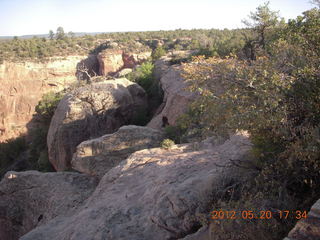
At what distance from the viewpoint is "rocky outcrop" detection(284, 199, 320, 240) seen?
7.57 ft

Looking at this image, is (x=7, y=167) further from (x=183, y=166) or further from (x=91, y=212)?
(x=183, y=166)

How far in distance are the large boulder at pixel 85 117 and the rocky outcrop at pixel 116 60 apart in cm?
1590

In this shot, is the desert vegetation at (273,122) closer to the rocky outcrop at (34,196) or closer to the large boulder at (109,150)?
the large boulder at (109,150)

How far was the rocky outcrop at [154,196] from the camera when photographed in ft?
14.1

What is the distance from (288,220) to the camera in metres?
3.10

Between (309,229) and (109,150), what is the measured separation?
23.6ft

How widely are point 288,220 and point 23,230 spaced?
8.48m

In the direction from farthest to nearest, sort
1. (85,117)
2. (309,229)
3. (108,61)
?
(108,61) → (85,117) → (309,229)

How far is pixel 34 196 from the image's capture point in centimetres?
873

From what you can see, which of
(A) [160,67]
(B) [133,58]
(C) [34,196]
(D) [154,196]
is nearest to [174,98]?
(C) [34,196]

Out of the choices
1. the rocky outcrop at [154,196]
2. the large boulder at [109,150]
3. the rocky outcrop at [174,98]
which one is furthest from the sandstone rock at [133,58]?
the rocky outcrop at [154,196]
